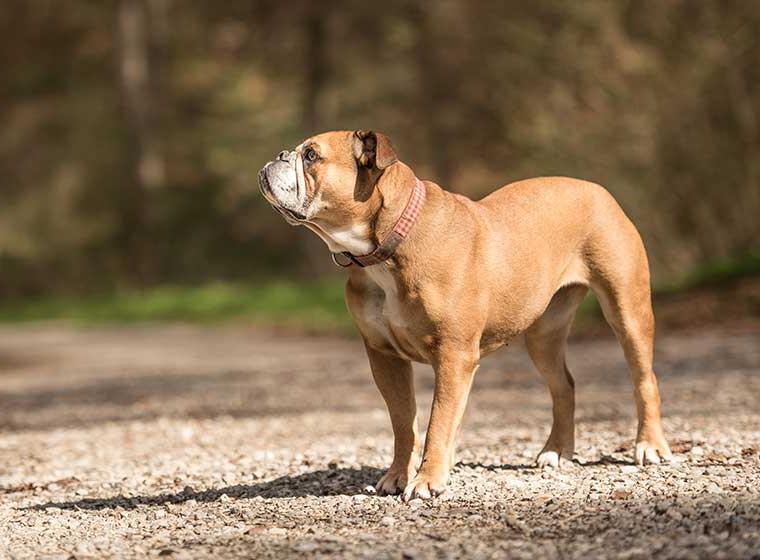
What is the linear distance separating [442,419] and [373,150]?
1186 mm

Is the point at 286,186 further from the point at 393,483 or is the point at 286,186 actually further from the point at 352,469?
the point at 352,469

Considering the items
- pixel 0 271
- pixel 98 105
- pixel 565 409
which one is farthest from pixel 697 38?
pixel 0 271

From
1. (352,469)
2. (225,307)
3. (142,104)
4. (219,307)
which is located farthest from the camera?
(142,104)

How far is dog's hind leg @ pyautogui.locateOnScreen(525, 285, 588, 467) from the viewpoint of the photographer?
572 cm

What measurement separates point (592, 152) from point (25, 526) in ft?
42.4

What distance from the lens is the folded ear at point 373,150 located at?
483 cm

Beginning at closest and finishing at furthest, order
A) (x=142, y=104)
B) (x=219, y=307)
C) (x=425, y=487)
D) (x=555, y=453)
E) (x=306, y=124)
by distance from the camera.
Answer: (x=425, y=487)
(x=555, y=453)
(x=219, y=307)
(x=306, y=124)
(x=142, y=104)

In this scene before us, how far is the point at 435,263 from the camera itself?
16.1ft

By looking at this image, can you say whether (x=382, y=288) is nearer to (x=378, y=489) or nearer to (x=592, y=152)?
(x=378, y=489)

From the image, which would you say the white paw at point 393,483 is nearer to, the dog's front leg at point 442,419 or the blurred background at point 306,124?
the dog's front leg at point 442,419

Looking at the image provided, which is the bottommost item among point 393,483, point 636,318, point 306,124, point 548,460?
point 393,483

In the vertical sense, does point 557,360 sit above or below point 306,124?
below

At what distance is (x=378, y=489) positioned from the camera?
5.20 m

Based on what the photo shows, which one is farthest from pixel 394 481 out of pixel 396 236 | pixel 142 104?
pixel 142 104
